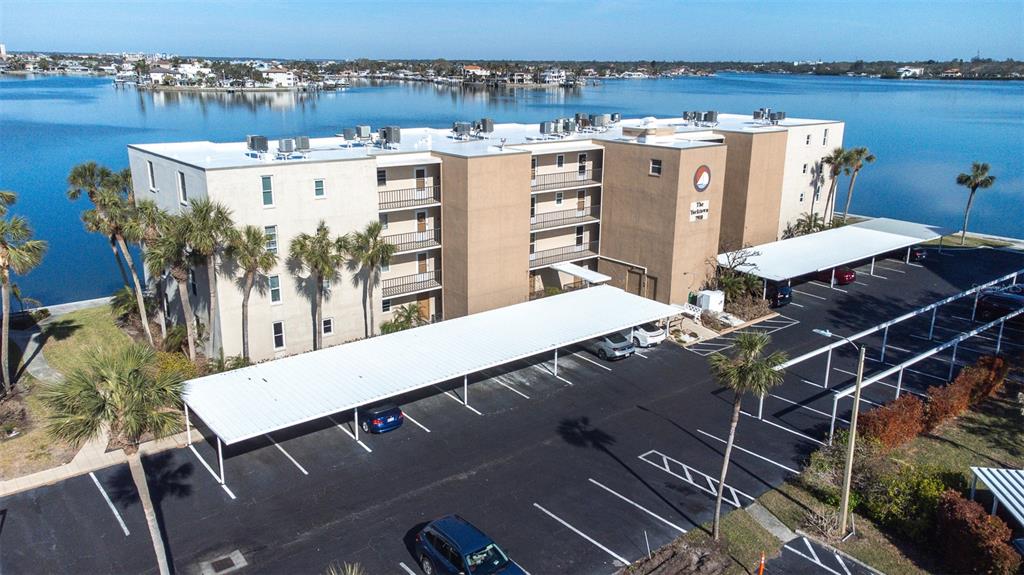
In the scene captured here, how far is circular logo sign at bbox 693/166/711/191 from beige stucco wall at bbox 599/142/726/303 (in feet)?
0.84

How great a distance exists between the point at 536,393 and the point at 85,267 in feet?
159

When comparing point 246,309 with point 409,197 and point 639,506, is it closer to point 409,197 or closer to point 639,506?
point 409,197

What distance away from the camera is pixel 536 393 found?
3153 centimetres

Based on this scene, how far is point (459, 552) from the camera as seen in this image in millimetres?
18734

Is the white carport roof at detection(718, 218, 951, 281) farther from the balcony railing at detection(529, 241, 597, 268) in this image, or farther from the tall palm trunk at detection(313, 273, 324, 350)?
the tall palm trunk at detection(313, 273, 324, 350)

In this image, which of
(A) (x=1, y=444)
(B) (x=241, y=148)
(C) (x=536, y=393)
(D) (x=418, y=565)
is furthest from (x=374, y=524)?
(B) (x=241, y=148)

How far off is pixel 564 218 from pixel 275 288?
1883 cm

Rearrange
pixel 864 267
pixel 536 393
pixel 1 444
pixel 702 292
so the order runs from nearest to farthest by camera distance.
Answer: pixel 1 444 → pixel 536 393 → pixel 702 292 → pixel 864 267

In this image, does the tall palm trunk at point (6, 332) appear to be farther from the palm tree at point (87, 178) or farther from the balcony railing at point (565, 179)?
the balcony railing at point (565, 179)

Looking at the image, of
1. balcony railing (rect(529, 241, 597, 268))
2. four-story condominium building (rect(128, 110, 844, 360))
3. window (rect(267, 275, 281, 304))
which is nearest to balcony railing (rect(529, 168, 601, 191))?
four-story condominium building (rect(128, 110, 844, 360))

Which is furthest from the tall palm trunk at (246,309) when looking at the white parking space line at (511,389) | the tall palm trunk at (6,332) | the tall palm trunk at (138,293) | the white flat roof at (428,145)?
the white parking space line at (511,389)

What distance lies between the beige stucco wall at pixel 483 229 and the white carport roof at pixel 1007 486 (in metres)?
23.9

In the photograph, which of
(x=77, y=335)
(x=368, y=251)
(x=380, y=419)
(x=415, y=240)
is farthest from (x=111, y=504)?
(x=415, y=240)

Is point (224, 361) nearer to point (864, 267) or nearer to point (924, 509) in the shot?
point (924, 509)
